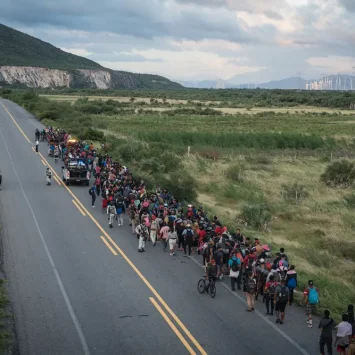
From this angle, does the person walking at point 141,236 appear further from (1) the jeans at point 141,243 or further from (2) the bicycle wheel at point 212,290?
(2) the bicycle wheel at point 212,290

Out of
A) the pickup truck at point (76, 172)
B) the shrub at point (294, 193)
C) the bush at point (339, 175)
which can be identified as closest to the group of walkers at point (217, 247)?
the pickup truck at point (76, 172)

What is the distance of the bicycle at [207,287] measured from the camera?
1661 cm

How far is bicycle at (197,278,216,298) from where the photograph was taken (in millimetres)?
16609

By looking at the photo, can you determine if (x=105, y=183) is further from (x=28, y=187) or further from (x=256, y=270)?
(x=256, y=270)

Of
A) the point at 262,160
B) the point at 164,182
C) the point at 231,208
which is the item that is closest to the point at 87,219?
the point at 164,182

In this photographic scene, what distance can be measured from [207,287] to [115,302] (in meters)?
2.87

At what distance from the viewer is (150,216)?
73.8 ft

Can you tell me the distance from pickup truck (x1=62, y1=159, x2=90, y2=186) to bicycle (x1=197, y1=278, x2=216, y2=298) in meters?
18.5

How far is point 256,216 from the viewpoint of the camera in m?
27.8

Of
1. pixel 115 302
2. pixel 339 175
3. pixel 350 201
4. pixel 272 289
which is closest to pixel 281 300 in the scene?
pixel 272 289

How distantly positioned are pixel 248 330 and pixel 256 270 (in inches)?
93.2

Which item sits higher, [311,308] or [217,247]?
[217,247]

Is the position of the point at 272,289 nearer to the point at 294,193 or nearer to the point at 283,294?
the point at 283,294

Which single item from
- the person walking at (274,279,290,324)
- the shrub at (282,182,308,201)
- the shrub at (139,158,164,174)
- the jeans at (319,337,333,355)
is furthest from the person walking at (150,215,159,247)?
the shrub at (139,158,164,174)
